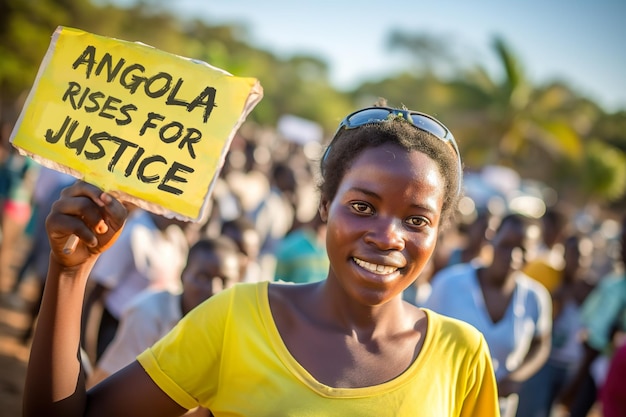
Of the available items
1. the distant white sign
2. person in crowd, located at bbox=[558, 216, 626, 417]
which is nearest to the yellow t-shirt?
person in crowd, located at bbox=[558, 216, 626, 417]

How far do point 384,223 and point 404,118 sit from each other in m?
0.32

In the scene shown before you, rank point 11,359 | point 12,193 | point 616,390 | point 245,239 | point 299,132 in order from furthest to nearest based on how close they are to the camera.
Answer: point 299,132 → point 12,193 → point 11,359 → point 245,239 → point 616,390

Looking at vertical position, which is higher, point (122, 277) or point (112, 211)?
point (112, 211)

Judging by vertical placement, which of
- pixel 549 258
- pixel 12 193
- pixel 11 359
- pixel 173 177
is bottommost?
pixel 11 359

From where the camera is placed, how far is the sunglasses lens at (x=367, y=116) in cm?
174

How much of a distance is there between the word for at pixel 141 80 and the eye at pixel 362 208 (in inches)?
17.2

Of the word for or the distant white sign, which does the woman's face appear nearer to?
the word for

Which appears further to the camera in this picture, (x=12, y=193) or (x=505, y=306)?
(x=12, y=193)

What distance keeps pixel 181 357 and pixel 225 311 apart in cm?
16

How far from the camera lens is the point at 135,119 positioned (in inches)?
62.4

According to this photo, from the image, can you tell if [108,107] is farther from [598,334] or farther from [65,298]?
[598,334]

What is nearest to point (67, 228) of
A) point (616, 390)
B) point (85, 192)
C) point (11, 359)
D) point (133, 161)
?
point (85, 192)

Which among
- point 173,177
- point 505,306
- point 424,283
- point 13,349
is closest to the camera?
point 173,177

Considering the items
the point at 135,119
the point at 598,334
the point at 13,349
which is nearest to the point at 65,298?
the point at 135,119
